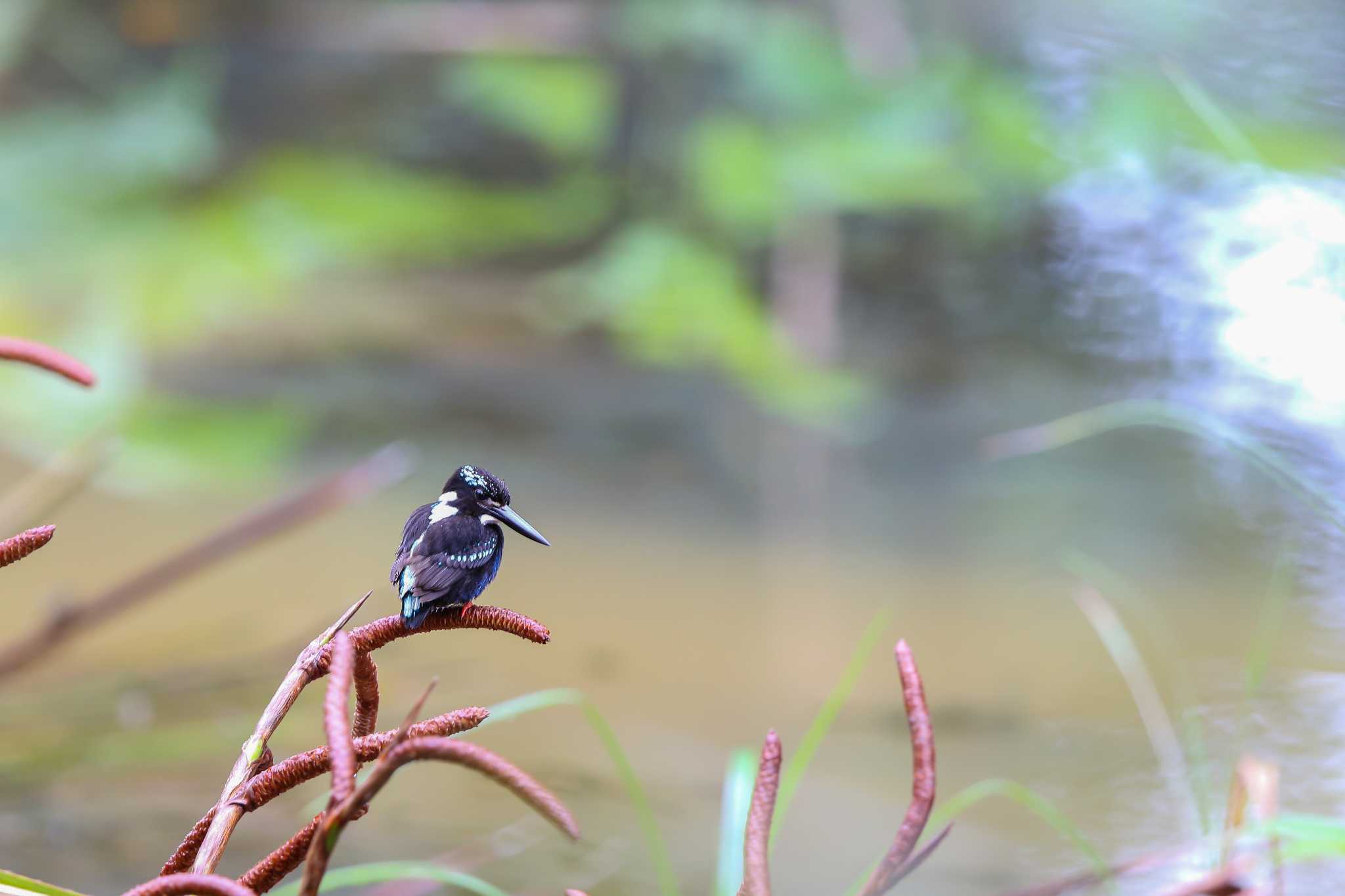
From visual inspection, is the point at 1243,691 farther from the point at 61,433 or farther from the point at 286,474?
the point at 61,433

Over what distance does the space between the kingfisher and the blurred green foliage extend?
106cm

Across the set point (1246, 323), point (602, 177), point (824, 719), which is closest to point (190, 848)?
point (824, 719)

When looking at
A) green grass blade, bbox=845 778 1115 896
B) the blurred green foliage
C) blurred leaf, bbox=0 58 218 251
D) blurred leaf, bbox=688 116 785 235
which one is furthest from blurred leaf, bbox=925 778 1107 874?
blurred leaf, bbox=0 58 218 251

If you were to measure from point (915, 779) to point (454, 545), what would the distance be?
0.33 ft

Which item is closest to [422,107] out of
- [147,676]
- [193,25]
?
[193,25]

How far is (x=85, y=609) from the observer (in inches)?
13.9

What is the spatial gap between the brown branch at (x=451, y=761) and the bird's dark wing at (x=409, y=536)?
1.8 inches

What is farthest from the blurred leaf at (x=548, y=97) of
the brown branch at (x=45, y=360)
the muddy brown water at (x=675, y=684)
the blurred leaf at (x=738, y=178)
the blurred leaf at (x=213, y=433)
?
the brown branch at (x=45, y=360)

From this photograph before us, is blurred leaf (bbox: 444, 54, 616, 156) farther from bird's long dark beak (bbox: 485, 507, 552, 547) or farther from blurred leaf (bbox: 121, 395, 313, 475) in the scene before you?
bird's long dark beak (bbox: 485, 507, 552, 547)

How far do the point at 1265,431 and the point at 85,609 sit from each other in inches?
39.3

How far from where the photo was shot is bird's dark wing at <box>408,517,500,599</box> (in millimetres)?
226

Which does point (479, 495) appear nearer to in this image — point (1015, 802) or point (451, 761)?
point (451, 761)

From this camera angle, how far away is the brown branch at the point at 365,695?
0.76 ft

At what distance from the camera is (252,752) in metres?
0.23
